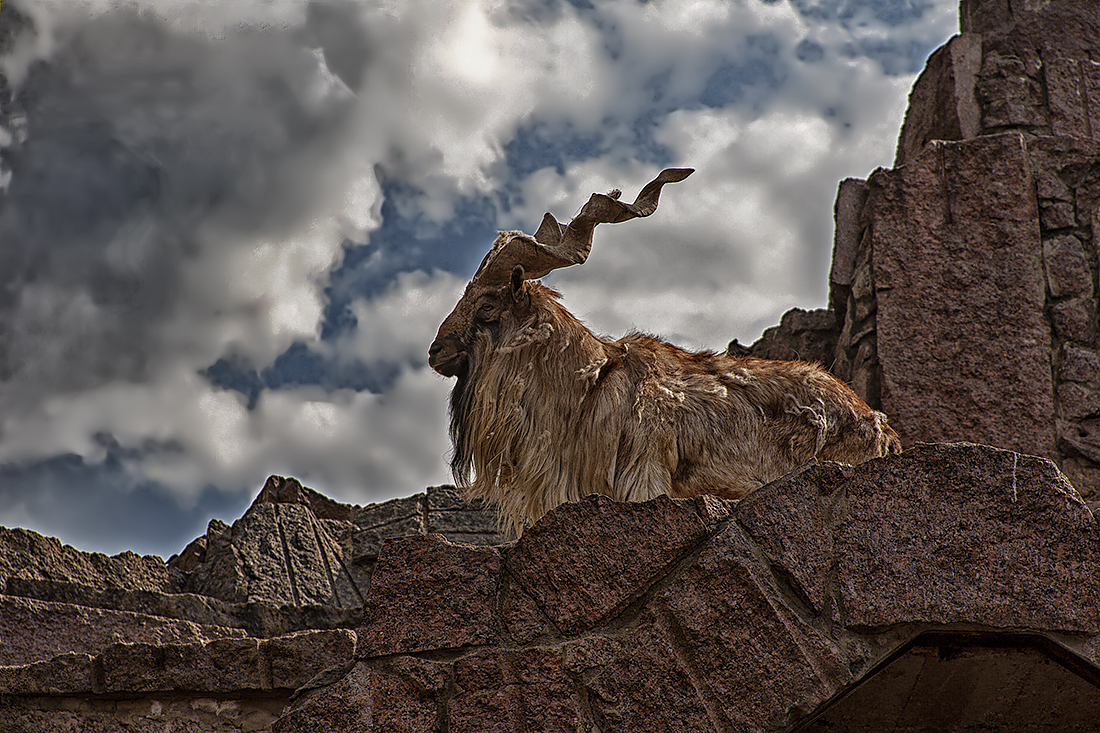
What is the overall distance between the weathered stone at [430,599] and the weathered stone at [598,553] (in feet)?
0.45

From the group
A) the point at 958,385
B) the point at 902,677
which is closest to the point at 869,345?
the point at 958,385

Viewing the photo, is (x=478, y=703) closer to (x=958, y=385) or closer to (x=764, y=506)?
(x=764, y=506)

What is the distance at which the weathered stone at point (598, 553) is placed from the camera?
12.0 feet

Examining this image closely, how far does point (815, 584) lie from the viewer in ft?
11.9

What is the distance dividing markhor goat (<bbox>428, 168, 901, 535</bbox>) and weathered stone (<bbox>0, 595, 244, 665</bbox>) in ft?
6.08

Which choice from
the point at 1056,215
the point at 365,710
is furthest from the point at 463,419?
the point at 1056,215

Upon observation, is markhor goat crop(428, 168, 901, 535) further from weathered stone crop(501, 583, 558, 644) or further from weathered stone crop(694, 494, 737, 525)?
weathered stone crop(501, 583, 558, 644)

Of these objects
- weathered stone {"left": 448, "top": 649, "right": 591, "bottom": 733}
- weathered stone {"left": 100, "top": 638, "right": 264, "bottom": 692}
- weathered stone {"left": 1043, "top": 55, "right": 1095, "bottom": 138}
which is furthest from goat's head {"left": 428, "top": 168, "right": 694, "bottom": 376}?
weathered stone {"left": 1043, "top": 55, "right": 1095, "bottom": 138}

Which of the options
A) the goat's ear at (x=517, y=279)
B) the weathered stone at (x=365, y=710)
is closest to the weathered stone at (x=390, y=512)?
the goat's ear at (x=517, y=279)

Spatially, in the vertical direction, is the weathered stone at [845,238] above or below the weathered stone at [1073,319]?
above

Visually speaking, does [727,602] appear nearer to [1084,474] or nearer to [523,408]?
[523,408]

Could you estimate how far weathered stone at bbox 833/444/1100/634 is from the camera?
358cm

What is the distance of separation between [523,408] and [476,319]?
0.57 meters

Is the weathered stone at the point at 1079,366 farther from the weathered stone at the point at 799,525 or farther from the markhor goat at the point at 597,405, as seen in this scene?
the weathered stone at the point at 799,525
